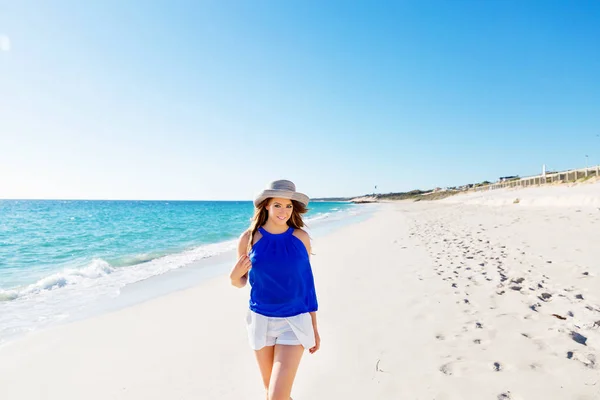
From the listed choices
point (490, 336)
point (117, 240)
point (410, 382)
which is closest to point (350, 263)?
point (490, 336)

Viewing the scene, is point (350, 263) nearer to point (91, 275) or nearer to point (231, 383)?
point (231, 383)

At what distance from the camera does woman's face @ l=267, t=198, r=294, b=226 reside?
8.13 ft

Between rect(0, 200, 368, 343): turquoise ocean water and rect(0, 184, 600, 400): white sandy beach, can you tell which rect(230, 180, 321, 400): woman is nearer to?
rect(0, 184, 600, 400): white sandy beach

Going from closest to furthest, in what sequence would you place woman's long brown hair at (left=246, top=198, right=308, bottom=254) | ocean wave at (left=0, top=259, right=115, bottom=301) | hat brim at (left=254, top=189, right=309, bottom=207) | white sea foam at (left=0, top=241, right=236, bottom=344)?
hat brim at (left=254, top=189, right=309, bottom=207), woman's long brown hair at (left=246, top=198, right=308, bottom=254), white sea foam at (left=0, top=241, right=236, bottom=344), ocean wave at (left=0, top=259, right=115, bottom=301)

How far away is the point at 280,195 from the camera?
2.45 metres

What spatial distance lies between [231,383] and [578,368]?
121 inches

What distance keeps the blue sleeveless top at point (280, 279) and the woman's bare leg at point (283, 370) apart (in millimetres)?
237

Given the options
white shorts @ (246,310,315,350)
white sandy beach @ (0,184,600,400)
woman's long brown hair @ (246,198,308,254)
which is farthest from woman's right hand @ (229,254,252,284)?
white sandy beach @ (0,184,600,400)

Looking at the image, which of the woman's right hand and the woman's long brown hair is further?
the woman's long brown hair

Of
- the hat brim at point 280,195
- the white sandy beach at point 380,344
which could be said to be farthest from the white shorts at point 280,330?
the white sandy beach at point 380,344

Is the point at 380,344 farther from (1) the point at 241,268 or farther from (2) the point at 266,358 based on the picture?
(1) the point at 241,268

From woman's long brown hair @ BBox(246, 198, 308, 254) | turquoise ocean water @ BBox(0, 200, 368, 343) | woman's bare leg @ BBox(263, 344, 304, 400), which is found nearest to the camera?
woman's bare leg @ BBox(263, 344, 304, 400)

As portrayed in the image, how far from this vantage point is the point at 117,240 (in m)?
19.1

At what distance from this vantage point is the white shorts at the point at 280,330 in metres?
2.34
